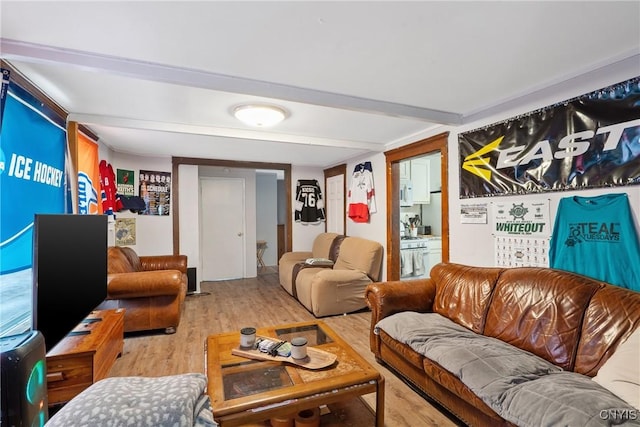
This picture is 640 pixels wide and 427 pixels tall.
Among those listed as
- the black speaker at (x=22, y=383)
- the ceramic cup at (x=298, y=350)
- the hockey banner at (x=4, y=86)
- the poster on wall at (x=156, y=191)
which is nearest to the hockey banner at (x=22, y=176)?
the hockey banner at (x=4, y=86)

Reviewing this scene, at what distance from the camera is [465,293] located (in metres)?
2.45

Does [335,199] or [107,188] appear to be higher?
[107,188]

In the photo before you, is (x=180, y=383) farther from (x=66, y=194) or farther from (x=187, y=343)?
(x=66, y=194)

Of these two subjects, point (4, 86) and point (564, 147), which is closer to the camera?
point (4, 86)

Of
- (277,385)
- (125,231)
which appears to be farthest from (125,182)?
(277,385)

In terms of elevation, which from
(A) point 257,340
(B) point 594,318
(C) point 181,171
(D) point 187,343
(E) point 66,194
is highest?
(C) point 181,171

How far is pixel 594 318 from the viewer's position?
1679 millimetres

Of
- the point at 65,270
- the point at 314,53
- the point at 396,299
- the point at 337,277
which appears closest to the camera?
the point at 65,270

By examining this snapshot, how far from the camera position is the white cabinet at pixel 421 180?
16.7 feet

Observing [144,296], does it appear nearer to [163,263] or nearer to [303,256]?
[163,263]

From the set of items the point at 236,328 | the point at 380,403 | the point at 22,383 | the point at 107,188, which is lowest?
the point at 236,328

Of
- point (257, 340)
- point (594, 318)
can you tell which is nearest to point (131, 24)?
point (257, 340)

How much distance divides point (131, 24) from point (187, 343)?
2681 millimetres

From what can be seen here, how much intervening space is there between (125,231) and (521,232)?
5.02 metres
